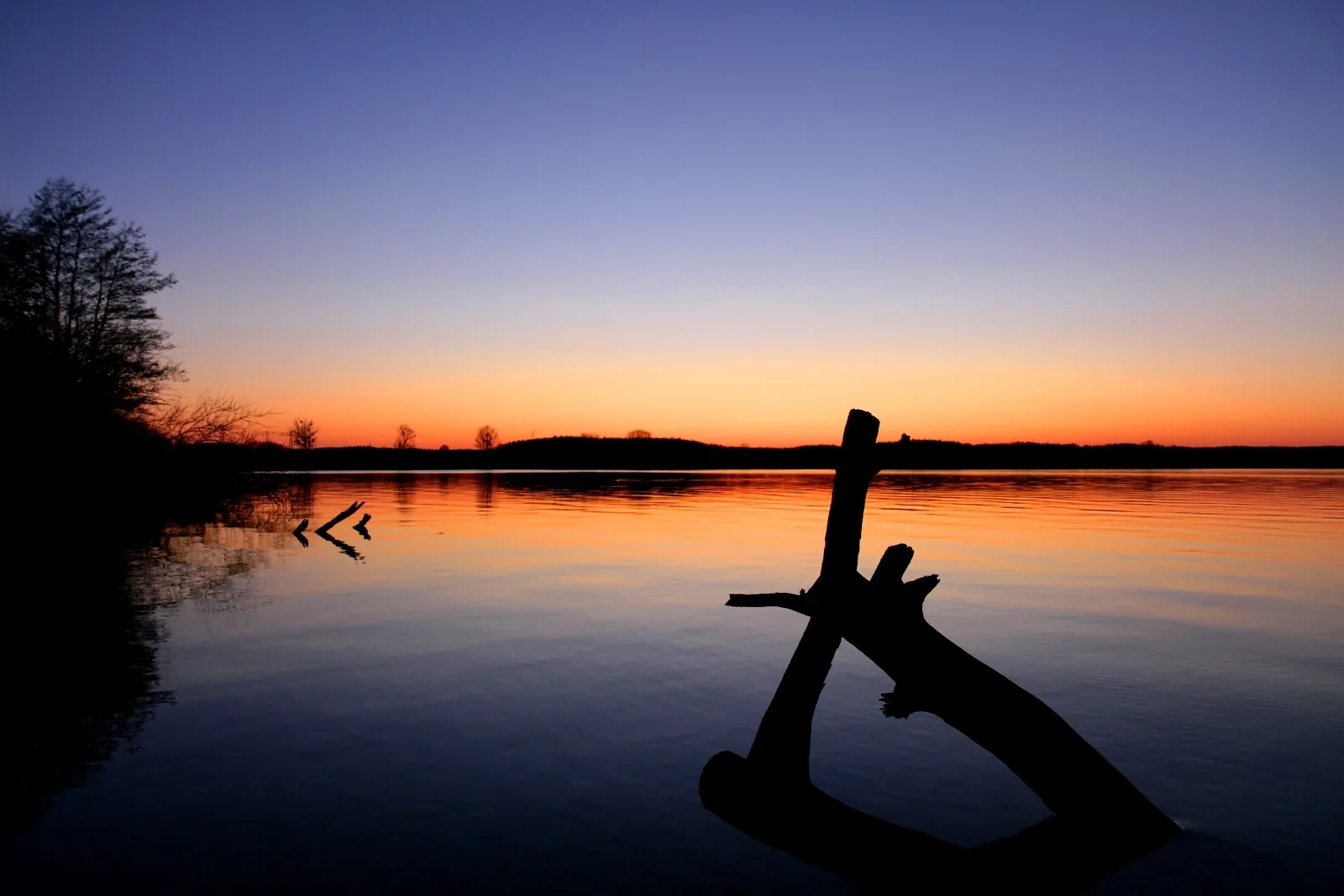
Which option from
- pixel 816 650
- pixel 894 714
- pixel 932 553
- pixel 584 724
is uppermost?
pixel 816 650

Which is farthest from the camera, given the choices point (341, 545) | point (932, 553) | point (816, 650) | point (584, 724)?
point (341, 545)

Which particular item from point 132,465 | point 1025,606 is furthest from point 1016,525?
point 132,465

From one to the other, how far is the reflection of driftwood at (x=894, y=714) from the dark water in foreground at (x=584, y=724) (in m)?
1.09

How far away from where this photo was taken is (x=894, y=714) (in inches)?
241

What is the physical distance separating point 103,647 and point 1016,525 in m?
37.4

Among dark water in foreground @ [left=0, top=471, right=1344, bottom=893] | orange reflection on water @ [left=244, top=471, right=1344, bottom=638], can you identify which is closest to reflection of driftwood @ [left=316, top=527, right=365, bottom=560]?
orange reflection on water @ [left=244, top=471, right=1344, bottom=638]

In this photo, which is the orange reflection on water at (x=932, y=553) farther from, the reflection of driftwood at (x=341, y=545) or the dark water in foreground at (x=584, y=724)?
the reflection of driftwood at (x=341, y=545)

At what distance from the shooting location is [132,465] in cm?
3234

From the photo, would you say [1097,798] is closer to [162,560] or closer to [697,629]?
[697,629]

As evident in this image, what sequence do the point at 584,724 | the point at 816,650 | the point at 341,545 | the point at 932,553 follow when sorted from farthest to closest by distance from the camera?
the point at 341,545, the point at 932,553, the point at 584,724, the point at 816,650

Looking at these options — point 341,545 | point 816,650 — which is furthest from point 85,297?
point 816,650

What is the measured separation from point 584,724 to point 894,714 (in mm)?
5693

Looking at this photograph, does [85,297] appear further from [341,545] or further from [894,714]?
[894,714]

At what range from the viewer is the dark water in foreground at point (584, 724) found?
706cm
